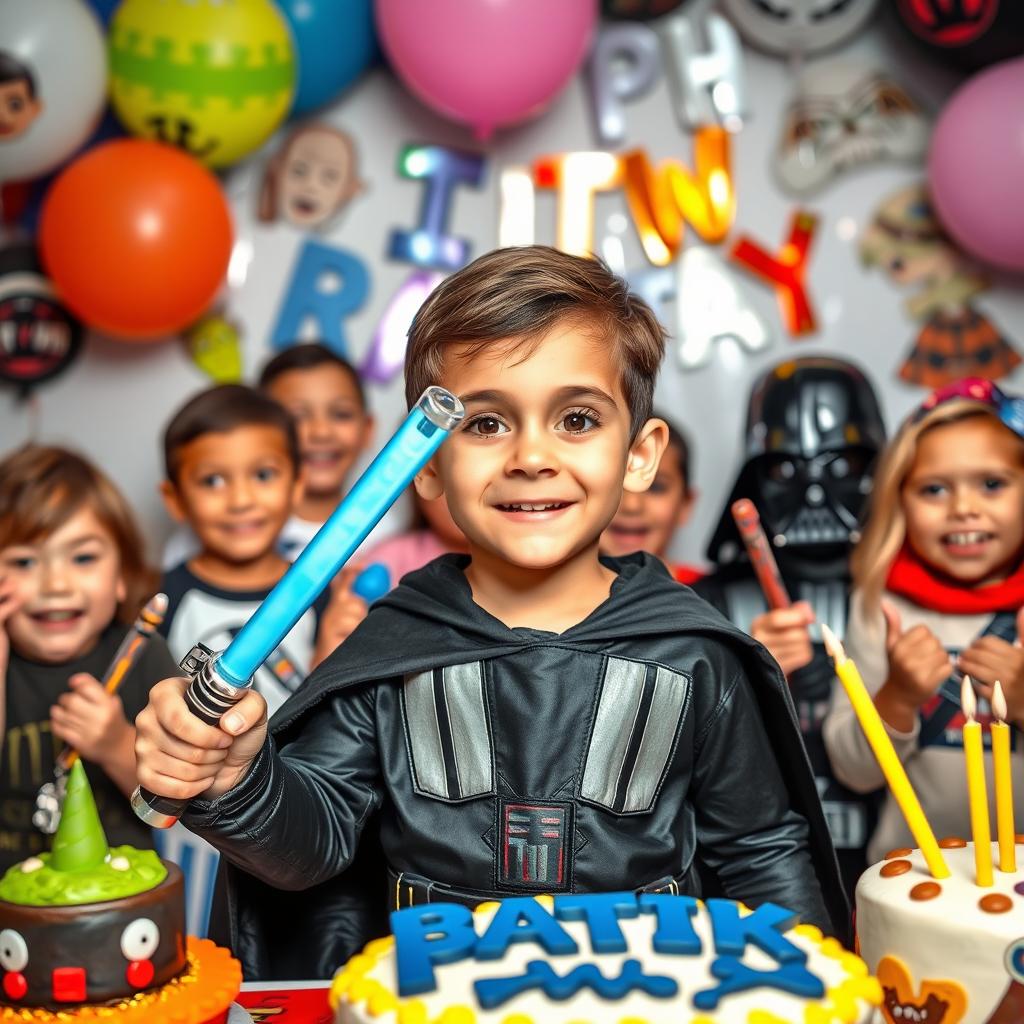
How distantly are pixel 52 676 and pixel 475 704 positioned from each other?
108cm

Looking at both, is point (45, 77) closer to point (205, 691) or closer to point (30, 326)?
point (30, 326)

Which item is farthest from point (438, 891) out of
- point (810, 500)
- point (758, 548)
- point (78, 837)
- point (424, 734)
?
point (810, 500)

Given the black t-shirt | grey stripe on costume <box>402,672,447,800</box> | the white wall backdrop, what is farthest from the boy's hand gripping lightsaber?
the white wall backdrop

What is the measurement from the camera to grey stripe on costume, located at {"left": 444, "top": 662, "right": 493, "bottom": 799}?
4.37 ft

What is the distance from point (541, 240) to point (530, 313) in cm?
241

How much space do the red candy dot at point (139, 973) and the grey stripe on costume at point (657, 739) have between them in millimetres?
462

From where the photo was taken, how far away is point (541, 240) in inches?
144

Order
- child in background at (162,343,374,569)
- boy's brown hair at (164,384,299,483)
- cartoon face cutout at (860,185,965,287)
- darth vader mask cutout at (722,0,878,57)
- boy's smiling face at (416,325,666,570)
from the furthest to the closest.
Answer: cartoon face cutout at (860,185,965,287) → darth vader mask cutout at (722,0,878,57) → child in background at (162,343,374,569) → boy's brown hair at (164,384,299,483) → boy's smiling face at (416,325,666,570)

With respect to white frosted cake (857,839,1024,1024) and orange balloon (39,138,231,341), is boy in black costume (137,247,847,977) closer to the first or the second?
white frosted cake (857,839,1024,1024)

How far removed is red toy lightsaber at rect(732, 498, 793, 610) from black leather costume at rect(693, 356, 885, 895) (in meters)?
0.19

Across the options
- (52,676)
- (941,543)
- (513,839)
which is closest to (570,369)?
(513,839)

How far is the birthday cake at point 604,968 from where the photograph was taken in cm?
88

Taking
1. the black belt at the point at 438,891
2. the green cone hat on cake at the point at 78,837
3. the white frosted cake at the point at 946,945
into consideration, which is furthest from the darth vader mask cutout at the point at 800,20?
the green cone hat on cake at the point at 78,837

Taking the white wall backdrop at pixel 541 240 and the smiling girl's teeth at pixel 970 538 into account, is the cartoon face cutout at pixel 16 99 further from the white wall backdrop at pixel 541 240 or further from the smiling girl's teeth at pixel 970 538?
the smiling girl's teeth at pixel 970 538
